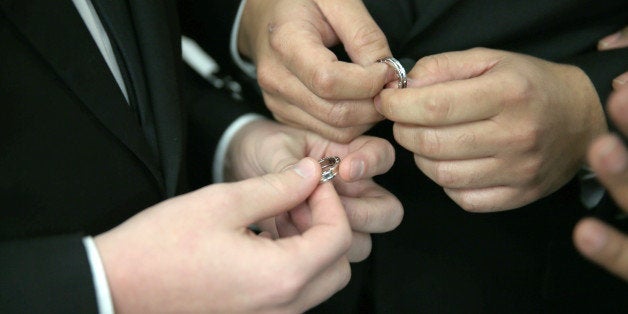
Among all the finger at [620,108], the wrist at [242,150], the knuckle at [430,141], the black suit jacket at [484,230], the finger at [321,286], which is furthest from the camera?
the wrist at [242,150]

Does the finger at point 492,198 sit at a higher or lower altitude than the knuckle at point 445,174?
lower

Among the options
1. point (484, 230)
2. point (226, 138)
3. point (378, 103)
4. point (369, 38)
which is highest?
Answer: point (369, 38)

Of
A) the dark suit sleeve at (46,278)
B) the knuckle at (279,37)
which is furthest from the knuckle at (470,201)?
the dark suit sleeve at (46,278)

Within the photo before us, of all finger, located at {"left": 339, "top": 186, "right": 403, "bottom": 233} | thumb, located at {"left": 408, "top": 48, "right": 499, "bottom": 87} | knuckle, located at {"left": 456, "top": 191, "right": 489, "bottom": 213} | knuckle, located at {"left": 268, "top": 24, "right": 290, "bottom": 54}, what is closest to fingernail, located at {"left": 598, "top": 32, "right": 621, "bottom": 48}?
thumb, located at {"left": 408, "top": 48, "right": 499, "bottom": 87}

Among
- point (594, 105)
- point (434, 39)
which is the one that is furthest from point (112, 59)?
point (594, 105)

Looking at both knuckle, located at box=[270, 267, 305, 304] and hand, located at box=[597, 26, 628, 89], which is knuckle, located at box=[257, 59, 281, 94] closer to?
knuckle, located at box=[270, 267, 305, 304]

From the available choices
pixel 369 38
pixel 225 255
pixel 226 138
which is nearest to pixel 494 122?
pixel 369 38

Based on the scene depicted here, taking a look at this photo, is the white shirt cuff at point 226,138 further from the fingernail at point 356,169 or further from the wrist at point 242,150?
the fingernail at point 356,169

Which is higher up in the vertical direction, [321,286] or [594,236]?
[594,236]

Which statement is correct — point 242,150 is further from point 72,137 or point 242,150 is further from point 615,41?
point 615,41
